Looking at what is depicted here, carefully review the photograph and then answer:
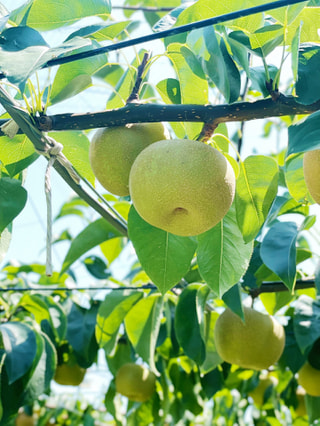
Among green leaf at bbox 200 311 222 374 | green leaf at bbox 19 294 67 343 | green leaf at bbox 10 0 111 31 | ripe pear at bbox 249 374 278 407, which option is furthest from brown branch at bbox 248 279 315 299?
ripe pear at bbox 249 374 278 407

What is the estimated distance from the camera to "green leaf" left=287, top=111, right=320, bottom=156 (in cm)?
72

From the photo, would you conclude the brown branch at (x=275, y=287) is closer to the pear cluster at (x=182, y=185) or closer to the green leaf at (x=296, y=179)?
the green leaf at (x=296, y=179)

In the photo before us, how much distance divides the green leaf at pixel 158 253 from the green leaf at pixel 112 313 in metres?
0.73

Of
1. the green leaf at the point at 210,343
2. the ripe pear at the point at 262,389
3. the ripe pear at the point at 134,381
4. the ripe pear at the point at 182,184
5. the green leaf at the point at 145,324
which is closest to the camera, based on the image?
the ripe pear at the point at 182,184

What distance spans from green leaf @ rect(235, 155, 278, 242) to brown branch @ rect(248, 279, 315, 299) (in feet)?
2.18

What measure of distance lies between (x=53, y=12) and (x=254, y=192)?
52 cm

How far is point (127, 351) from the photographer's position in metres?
2.38

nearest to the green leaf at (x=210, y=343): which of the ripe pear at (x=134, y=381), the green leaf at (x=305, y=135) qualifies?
the ripe pear at (x=134, y=381)

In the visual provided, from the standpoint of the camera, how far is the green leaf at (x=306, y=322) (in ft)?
5.26

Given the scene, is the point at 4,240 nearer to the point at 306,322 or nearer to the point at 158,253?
the point at 158,253

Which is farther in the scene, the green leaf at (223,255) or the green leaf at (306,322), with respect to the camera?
the green leaf at (306,322)

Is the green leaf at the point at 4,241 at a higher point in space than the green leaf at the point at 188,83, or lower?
lower

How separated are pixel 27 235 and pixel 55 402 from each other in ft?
4.88

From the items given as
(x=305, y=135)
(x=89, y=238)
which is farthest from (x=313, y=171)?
(x=89, y=238)
